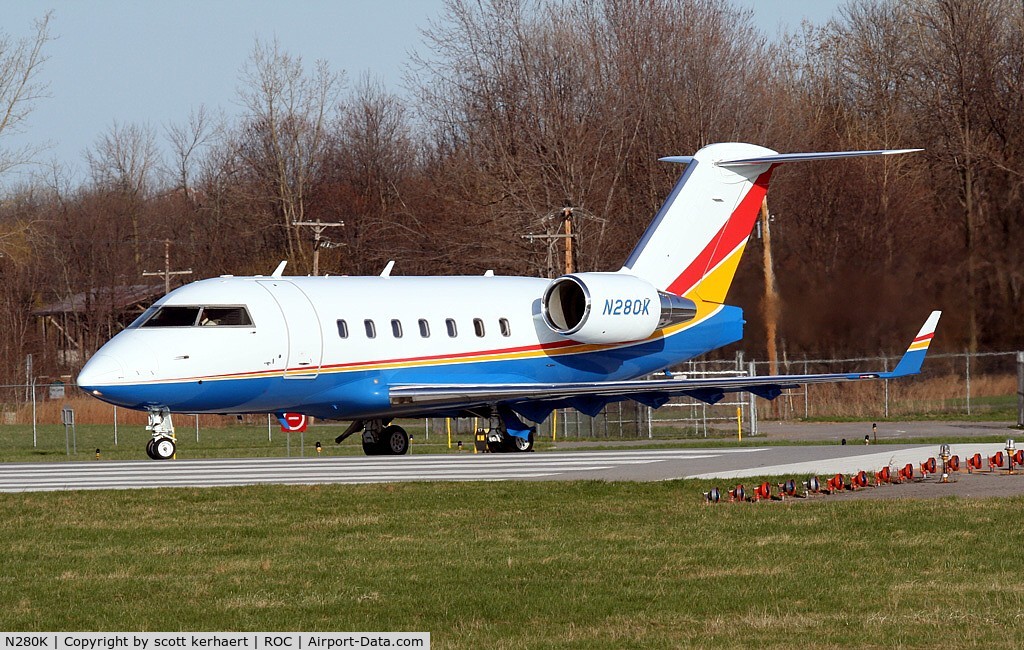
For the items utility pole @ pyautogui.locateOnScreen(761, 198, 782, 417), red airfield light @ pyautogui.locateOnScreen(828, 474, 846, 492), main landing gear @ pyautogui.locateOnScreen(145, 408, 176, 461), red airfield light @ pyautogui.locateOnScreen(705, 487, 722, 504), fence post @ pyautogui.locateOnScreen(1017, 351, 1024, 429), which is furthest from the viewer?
utility pole @ pyautogui.locateOnScreen(761, 198, 782, 417)

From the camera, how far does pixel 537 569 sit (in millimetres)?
10828

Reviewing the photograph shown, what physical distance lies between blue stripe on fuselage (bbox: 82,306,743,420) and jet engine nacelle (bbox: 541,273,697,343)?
637 mm

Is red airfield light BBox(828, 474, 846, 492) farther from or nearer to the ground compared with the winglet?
nearer to the ground

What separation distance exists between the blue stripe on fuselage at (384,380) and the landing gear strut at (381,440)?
167 cm

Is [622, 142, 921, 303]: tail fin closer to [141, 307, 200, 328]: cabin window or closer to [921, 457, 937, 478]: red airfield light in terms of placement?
[141, 307, 200, 328]: cabin window

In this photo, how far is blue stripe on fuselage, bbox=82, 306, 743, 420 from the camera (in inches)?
892

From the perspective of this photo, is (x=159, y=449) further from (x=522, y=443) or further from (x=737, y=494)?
(x=737, y=494)

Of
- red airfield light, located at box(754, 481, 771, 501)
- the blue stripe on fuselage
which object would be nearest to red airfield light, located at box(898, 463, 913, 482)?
red airfield light, located at box(754, 481, 771, 501)

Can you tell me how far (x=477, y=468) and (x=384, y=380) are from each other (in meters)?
4.93

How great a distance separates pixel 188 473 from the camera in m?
20.5

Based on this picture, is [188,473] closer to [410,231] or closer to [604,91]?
[604,91]

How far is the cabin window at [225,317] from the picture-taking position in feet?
75.8
